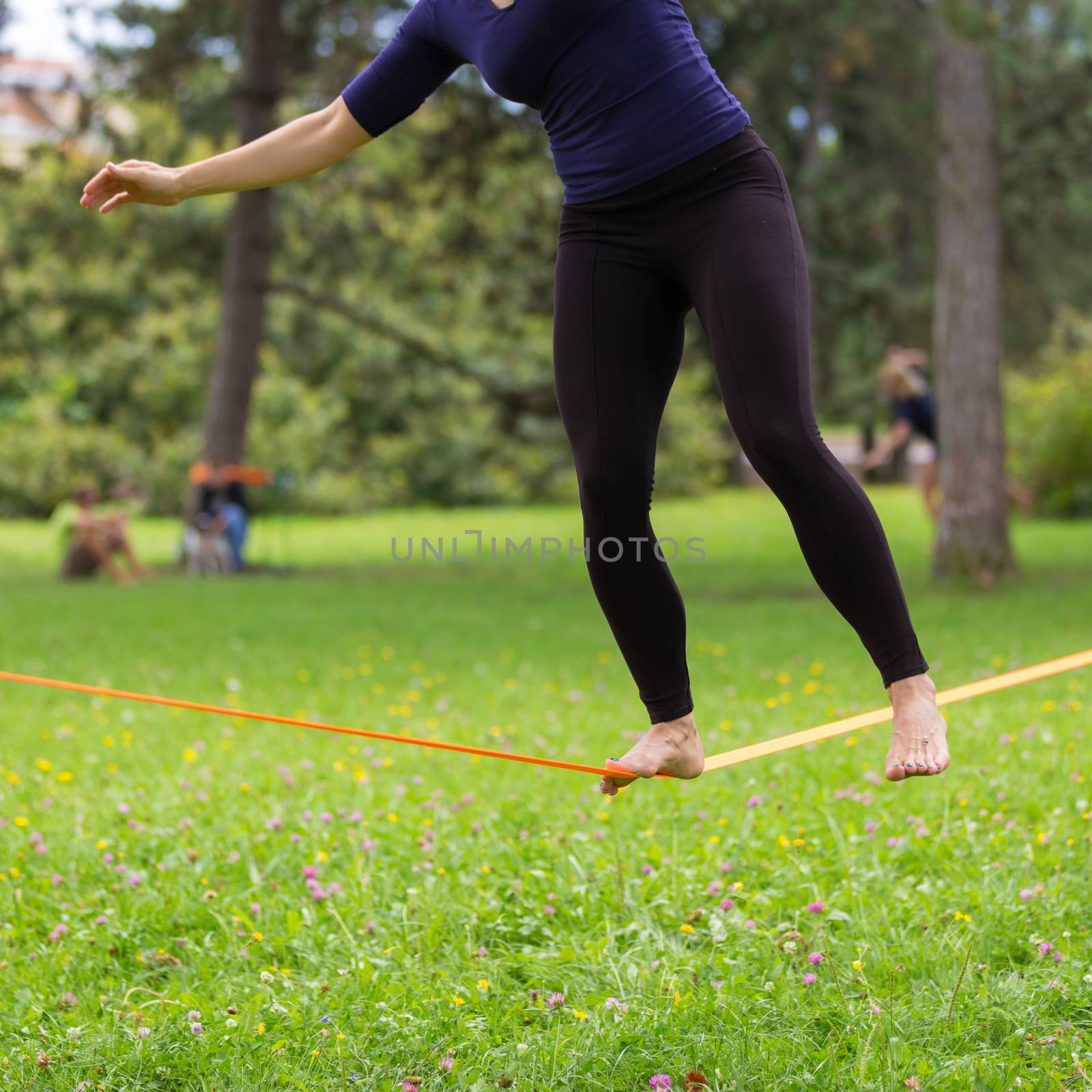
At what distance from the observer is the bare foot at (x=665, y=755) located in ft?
9.14

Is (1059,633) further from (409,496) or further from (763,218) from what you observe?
(409,496)

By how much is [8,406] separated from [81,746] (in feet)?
71.2

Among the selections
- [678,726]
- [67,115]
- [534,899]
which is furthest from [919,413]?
[67,115]

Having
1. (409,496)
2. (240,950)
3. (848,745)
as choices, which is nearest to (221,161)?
(240,950)

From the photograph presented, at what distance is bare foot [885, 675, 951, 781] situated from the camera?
2.50 metres

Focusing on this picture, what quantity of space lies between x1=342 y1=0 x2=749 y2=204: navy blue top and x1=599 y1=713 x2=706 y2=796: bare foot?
1.16m

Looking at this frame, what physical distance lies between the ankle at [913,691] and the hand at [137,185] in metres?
1.85

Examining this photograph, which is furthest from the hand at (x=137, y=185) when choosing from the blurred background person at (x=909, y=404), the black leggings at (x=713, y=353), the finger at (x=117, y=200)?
the blurred background person at (x=909, y=404)

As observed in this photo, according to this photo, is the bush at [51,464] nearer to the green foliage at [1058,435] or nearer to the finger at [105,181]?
the green foliage at [1058,435]

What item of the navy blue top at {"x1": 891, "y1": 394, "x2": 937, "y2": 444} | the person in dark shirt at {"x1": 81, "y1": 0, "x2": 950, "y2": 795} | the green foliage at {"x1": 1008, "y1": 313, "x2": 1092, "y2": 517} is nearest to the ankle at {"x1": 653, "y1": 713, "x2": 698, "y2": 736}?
the person in dark shirt at {"x1": 81, "y1": 0, "x2": 950, "y2": 795}

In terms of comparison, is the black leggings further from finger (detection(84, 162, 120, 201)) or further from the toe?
finger (detection(84, 162, 120, 201))

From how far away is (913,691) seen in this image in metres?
2.57

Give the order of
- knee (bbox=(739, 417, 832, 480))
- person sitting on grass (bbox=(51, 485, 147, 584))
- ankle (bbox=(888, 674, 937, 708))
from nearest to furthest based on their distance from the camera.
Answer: knee (bbox=(739, 417, 832, 480))
ankle (bbox=(888, 674, 937, 708))
person sitting on grass (bbox=(51, 485, 147, 584))

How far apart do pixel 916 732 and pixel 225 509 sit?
13636 millimetres
